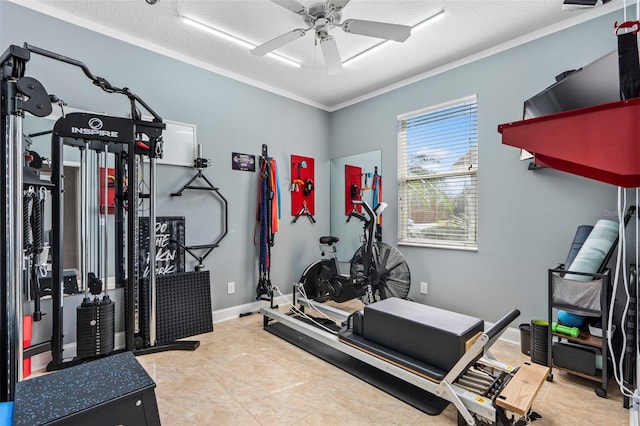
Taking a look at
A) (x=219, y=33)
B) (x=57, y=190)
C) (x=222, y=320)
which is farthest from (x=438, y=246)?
(x=57, y=190)

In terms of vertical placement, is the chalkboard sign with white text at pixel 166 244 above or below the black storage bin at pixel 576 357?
above

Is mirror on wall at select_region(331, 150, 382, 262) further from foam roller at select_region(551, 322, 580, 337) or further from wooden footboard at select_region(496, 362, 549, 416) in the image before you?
wooden footboard at select_region(496, 362, 549, 416)

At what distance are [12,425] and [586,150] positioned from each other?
1.77 metres

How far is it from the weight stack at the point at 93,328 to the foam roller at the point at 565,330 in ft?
11.1

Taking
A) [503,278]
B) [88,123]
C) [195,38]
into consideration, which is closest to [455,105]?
[503,278]

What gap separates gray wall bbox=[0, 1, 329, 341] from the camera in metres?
2.53

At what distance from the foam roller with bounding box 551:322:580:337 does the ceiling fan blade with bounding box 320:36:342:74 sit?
2656 millimetres

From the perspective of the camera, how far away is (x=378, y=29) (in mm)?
2135

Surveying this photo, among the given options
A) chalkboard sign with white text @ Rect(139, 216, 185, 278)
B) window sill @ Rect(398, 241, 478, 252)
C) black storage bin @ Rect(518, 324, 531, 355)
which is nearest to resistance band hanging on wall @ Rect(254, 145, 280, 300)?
chalkboard sign with white text @ Rect(139, 216, 185, 278)

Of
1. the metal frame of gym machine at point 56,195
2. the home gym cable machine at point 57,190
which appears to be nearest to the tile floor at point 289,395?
the metal frame of gym machine at point 56,195

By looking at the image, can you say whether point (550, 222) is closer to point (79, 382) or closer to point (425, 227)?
point (425, 227)

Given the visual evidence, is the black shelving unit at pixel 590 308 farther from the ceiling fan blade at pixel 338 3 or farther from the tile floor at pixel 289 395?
the ceiling fan blade at pixel 338 3

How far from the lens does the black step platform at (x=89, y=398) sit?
963mm

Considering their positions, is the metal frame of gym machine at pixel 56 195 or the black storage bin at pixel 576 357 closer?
the metal frame of gym machine at pixel 56 195
